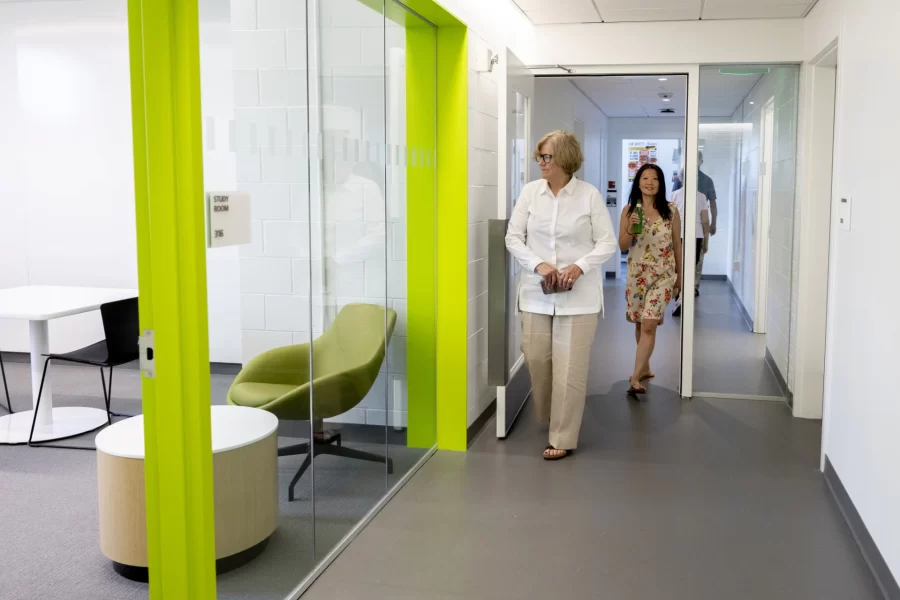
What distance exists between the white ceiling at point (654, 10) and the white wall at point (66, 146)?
3323mm

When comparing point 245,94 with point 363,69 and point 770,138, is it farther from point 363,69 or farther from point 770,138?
point 770,138

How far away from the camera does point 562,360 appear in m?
4.80

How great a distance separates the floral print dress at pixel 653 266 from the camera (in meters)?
6.00

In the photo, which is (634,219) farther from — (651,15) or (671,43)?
(651,15)

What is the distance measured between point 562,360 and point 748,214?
248cm

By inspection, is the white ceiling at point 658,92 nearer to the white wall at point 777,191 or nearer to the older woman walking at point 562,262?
the white wall at point 777,191

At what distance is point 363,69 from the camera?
3.74 m

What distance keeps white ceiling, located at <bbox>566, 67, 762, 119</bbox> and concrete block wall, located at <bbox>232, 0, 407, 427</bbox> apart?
277 cm

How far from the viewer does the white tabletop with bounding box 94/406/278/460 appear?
272cm

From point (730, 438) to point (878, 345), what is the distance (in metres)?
1.95

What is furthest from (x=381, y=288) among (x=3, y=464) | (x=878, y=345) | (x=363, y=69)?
(x=3, y=464)

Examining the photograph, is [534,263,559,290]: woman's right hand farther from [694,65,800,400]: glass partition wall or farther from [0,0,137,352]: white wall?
[0,0,137,352]: white wall

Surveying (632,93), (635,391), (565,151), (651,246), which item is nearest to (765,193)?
(651,246)

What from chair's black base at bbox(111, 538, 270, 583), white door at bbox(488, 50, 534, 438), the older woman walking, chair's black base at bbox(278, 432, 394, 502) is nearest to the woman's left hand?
the older woman walking
